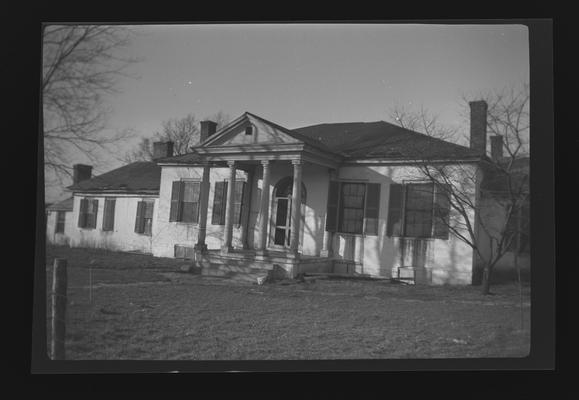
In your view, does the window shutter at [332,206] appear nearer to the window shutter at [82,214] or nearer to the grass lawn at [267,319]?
the grass lawn at [267,319]

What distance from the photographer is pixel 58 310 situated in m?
4.66

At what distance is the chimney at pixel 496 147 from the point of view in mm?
5301

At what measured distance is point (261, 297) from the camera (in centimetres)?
572

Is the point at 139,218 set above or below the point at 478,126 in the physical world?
below

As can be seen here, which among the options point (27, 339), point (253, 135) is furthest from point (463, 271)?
point (27, 339)

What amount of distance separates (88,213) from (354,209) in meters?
3.68

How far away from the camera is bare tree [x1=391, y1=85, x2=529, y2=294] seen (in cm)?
527

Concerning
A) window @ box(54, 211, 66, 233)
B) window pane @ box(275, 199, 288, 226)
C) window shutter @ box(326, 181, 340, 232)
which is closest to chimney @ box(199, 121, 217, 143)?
window pane @ box(275, 199, 288, 226)

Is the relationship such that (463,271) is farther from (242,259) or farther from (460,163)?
(242,259)

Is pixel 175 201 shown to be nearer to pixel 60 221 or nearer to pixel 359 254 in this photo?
pixel 60 221

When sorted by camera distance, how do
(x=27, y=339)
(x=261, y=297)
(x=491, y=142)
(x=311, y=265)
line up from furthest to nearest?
1. (x=311, y=265)
2. (x=261, y=297)
3. (x=491, y=142)
4. (x=27, y=339)

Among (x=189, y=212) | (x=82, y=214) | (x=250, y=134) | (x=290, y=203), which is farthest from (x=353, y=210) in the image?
(x=82, y=214)

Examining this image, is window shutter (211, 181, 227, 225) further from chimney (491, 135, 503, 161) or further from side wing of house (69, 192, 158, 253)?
chimney (491, 135, 503, 161)

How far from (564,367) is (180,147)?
18.5 ft
